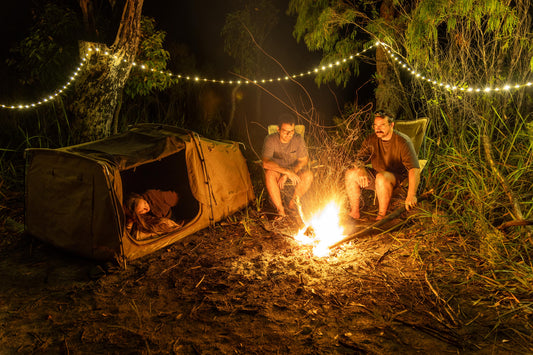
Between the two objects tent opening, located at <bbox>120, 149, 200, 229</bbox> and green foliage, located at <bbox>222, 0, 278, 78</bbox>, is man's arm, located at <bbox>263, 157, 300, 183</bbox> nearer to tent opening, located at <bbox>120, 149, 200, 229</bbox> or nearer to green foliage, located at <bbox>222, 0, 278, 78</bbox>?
tent opening, located at <bbox>120, 149, 200, 229</bbox>

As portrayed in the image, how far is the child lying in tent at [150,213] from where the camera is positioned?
363 centimetres

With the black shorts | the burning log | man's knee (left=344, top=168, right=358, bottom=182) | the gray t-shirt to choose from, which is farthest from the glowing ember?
the gray t-shirt

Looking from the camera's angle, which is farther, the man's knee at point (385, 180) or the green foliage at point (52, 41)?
the green foliage at point (52, 41)

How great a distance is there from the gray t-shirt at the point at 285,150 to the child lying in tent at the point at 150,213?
→ 119 centimetres

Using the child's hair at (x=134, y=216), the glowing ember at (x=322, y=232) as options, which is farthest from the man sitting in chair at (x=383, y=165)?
the child's hair at (x=134, y=216)

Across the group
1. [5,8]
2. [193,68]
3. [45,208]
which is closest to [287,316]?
[45,208]

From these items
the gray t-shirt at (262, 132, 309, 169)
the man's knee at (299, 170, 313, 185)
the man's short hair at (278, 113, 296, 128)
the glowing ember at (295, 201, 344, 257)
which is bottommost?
the glowing ember at (295, 201, 344, 257)

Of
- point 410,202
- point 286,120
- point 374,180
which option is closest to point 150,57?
point 286,120

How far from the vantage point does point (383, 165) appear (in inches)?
159

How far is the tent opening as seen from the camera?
4188 mm

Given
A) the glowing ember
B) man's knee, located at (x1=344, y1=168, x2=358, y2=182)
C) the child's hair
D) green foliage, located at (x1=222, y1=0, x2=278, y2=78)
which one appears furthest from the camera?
green foliage, located at (x1=222, y1=0, x2=278, y2=78)

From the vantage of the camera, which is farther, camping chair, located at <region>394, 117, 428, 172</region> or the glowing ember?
camping chair, located at <region>394, 117, 428, 172</region>

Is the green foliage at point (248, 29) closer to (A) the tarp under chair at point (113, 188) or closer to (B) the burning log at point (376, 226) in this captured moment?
(A) the tarp under chair at point (113, 188)

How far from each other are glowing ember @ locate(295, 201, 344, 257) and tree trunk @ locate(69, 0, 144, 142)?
10.4 feet
